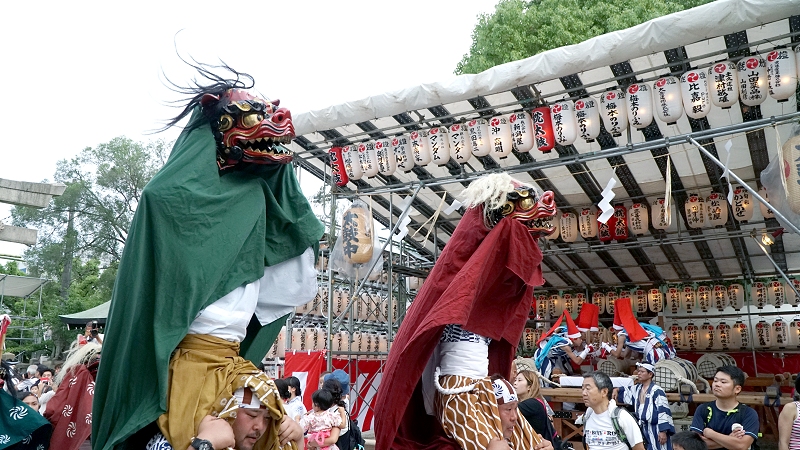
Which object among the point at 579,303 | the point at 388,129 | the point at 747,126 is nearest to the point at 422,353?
the point at 747,126

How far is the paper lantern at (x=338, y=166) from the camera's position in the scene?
1027cm

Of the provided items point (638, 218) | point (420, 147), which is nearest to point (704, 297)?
point (638, 218)

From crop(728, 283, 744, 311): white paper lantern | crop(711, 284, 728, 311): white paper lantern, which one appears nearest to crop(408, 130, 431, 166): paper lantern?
crop(711, 284, 728, 311): white paper lantern

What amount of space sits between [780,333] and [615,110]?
8423 millimetres

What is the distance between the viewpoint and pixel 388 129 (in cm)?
992

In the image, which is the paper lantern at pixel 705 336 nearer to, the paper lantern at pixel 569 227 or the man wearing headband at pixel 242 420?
the paper lantern at pixel 569 227

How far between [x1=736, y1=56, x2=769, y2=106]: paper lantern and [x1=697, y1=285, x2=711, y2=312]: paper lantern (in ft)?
26.2

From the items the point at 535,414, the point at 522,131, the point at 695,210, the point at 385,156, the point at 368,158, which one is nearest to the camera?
the point at 535,414

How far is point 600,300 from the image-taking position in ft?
49.8

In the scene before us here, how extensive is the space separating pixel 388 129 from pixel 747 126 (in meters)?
5.12

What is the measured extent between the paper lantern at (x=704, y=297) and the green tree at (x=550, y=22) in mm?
6588

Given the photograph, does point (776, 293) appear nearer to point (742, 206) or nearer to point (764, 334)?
point (764, 334)

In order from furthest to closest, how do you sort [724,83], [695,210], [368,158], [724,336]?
[724,336] → [695,210] → [368,158] → [724,83]

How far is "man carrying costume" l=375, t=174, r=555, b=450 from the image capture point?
3.26 metres
